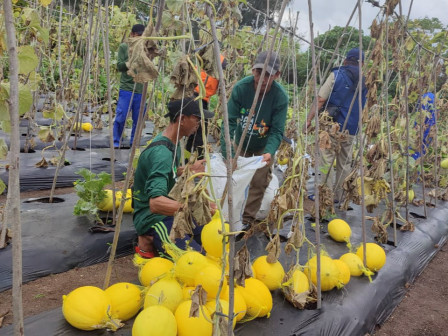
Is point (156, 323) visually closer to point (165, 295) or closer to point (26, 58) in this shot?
point (165, 295)

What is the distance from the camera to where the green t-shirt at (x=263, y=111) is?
2.97 m

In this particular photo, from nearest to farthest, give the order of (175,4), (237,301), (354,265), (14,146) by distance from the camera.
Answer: (14,146) < (175,4) < (237,301) < (354,265)

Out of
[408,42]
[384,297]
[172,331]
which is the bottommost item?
[384,297]

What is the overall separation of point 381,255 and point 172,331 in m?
1.69

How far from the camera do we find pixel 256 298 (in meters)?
1.68

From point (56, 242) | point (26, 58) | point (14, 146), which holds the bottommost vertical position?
point (56, 242)

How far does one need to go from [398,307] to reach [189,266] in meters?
1.88

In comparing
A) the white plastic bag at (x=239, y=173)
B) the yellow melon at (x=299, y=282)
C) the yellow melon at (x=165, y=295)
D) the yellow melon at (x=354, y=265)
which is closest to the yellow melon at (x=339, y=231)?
the yellow melon at (x=354, y=265)

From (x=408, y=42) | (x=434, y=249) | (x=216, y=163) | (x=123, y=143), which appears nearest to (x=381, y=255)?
(x=216, y=163)

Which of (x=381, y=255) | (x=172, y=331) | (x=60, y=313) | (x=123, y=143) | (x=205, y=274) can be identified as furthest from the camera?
(x=123, y=143)

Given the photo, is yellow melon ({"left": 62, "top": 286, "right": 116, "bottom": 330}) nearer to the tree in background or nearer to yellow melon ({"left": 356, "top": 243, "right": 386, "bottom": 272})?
the tree in background

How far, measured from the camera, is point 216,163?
8.32 feet

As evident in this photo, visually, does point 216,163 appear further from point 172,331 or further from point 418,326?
point 418,326

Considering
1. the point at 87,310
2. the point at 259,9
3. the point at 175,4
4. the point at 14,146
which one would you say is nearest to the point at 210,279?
the point at 87,310
